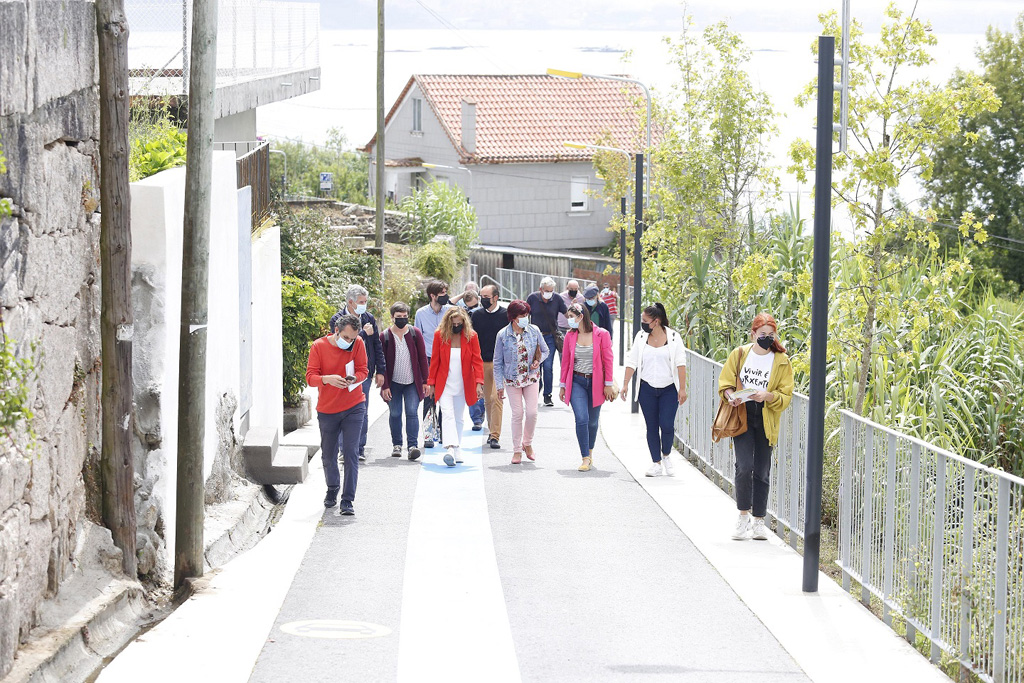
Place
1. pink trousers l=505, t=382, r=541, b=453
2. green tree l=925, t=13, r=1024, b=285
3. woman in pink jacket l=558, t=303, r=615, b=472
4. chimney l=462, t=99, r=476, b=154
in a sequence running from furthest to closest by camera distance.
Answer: chimney l=462, t=99, r=476, b=154 → green tree l=925, t=13, r=1024, b=285 → pink trousers l=505, t=382, r=541, b=453 → woman in pink jacket l=558, t=303, r=615, b=472

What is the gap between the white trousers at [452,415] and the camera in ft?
43.1

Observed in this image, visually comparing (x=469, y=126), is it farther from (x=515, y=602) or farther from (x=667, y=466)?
(x=515, y=602)

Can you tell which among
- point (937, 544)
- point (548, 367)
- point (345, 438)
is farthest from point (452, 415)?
point (937, 544)

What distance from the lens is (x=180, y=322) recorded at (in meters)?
8.77

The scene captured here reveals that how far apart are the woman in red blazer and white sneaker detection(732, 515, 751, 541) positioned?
3.71 m

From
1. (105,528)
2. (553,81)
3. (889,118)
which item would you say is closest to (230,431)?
(105,528)

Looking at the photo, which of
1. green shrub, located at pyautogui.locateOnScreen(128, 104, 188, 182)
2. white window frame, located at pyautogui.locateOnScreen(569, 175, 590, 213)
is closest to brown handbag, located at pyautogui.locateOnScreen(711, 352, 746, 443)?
green shrub, located at pyautogui.locateOnScreen(128, 104, 188, 182)

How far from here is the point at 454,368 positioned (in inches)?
515

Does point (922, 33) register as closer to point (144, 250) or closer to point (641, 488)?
point (641, 488)

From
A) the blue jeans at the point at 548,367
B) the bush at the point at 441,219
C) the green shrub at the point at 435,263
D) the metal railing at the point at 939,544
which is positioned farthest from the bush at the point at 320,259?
the bush at the point at 441,219

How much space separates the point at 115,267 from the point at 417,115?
169ft

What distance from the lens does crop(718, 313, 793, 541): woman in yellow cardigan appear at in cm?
977

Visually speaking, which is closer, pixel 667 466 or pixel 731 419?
pixel 731 419

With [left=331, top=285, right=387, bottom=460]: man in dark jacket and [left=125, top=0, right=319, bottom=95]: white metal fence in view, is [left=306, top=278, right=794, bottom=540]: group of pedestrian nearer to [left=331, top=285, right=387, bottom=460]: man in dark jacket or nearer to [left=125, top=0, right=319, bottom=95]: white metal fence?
[left=331, top=285, right=387, bottom=460]: man in dark jacket
